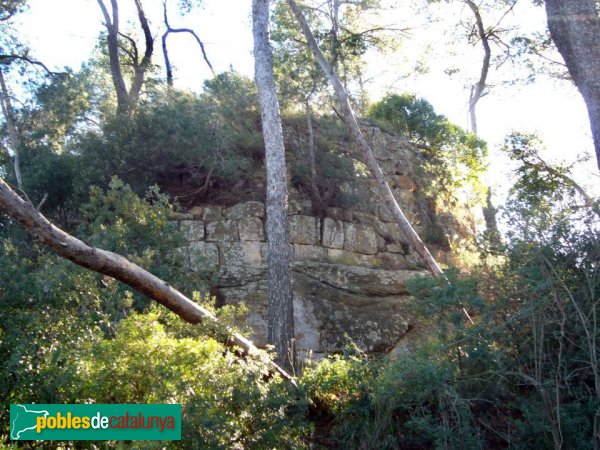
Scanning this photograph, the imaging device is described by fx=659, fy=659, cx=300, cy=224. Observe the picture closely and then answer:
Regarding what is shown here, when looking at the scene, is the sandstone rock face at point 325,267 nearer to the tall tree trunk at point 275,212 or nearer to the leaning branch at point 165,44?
the tall tree trunk at point 275,212

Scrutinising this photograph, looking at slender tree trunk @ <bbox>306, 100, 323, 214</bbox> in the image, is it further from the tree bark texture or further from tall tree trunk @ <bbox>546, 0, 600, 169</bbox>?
the tree bark texture

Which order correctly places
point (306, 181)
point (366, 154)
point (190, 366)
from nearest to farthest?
1. point (190, 366)
2. point (366, 154)
3. point (306, 181)

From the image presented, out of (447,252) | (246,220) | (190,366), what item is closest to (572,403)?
(190,366)

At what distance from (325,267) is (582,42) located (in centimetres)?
582

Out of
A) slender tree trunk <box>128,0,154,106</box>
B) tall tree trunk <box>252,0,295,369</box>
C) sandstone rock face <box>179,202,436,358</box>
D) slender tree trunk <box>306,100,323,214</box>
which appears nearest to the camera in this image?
tall tree trunk <box>252,0,295,369</box>

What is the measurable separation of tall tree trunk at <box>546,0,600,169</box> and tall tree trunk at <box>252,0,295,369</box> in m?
4.07

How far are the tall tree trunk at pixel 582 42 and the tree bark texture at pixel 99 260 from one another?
445 centimetres

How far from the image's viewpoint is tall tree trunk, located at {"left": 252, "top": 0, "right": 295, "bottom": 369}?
8695 mm

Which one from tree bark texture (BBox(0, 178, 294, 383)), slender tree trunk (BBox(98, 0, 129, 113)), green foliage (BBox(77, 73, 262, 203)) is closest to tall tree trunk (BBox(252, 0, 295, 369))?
tree bark texture (BBox(0, 178, 294, 383))

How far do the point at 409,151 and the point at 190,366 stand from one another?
1054 cm

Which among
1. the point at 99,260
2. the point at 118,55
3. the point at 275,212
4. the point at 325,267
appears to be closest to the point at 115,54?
the point at 118,55

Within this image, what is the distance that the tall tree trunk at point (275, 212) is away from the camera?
342 inches

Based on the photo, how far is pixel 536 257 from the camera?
5.78 meters

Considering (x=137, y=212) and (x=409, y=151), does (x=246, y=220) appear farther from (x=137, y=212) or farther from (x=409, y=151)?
(x=409, y=151)
